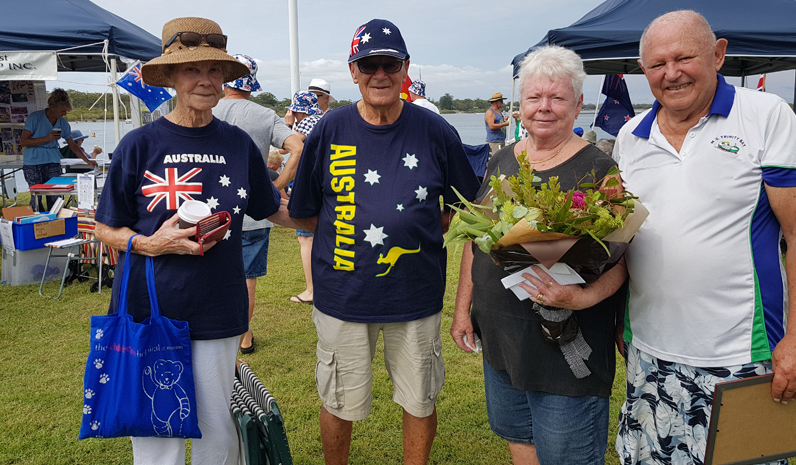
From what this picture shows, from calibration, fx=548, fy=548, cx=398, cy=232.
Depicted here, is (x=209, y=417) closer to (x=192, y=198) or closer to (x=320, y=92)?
(x=192, y=198)

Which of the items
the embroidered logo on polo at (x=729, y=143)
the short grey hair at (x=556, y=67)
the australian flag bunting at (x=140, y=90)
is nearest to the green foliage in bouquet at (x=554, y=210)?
the embroidered logo on polo at (x=729, y=143)

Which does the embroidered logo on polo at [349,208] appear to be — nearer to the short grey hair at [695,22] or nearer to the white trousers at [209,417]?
the white trousers at [209,417]

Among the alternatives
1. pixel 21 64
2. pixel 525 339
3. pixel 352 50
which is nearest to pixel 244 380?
pixel 525 339

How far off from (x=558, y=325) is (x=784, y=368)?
726mm

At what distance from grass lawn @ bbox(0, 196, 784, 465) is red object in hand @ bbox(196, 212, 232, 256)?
171 cm

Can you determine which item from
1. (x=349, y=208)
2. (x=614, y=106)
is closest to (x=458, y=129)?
(x=614, y=106)

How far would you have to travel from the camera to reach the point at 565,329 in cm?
205

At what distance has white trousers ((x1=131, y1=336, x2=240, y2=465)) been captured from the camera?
87.0 inches

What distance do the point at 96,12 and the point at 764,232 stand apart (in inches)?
361

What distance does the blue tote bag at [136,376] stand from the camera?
2.02 m

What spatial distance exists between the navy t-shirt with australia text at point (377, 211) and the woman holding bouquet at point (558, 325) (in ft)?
1.25

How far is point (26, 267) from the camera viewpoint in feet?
22.4

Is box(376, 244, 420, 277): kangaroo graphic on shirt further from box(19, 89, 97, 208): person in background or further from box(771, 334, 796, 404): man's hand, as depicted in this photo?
box(19, 89, 97, 208): person in background

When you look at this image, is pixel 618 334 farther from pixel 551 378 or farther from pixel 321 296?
pixel 321 296
